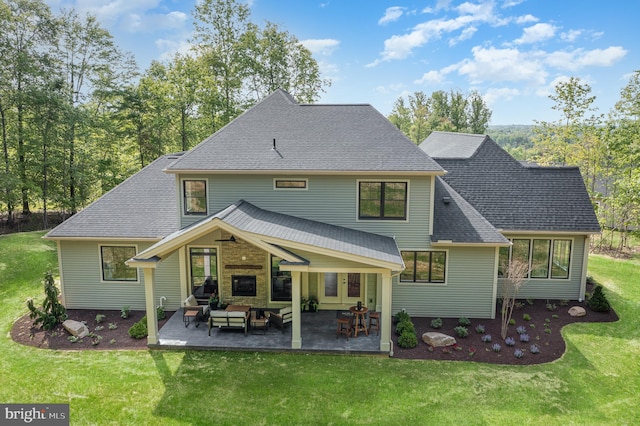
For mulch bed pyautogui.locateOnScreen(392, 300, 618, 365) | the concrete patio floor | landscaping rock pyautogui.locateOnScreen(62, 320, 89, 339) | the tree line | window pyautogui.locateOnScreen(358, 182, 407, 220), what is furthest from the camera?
the tree line

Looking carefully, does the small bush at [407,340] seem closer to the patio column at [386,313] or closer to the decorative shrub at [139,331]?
the patio column at [386,313]

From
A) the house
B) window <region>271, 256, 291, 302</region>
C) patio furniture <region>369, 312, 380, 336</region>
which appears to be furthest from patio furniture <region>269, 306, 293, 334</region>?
patio furniture <region>369, 312, 380, 336</region>

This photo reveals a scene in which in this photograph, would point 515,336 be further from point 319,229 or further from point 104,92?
point 104,92

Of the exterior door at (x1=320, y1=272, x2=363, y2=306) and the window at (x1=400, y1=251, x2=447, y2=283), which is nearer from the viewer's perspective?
the window at (x1=400, y1=251, x2=447, y2=283)

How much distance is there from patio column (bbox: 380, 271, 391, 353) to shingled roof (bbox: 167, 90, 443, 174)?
4001 mm

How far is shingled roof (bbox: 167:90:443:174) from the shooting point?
13906 mm

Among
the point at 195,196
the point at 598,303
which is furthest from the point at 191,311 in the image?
the point at 598,303

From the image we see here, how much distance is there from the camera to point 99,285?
1484 centimetres

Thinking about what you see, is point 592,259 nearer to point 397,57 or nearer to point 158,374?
point 397,57

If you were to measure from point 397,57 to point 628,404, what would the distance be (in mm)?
28448

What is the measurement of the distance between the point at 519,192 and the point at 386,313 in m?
9.44

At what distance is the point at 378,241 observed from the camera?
1338 cm

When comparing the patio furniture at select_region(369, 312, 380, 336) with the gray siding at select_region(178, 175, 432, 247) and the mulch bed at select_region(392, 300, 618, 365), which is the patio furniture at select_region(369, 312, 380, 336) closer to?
the mulch bed at select_region(392, 300, 618, 365)

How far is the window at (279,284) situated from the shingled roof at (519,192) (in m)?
8.48
